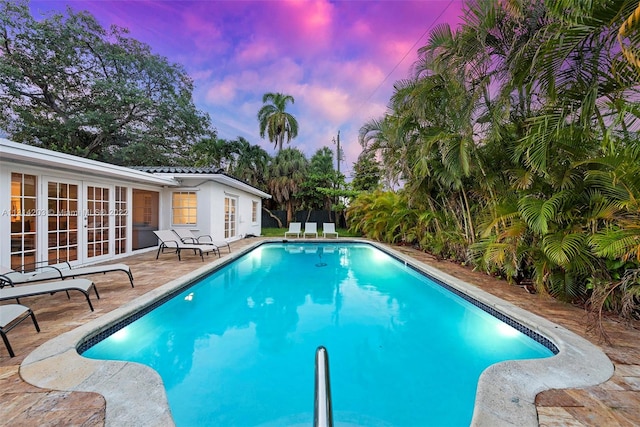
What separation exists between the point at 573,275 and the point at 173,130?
24224 millimetres

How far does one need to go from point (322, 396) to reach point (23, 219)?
295 inches

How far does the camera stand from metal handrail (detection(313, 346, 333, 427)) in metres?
1.28

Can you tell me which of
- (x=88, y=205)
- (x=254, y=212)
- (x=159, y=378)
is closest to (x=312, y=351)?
(x=159, y=378)

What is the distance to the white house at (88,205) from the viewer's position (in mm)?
5395

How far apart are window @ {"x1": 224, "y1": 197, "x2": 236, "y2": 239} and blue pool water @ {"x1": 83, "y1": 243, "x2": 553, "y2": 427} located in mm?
6218

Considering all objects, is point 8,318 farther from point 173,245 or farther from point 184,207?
point 184,207

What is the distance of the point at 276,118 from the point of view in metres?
22.7

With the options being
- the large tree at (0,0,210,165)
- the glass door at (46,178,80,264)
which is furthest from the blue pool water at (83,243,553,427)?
the large tree at (0,0,210,165)

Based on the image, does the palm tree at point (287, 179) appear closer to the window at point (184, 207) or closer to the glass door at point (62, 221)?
the window at point (184, 207)

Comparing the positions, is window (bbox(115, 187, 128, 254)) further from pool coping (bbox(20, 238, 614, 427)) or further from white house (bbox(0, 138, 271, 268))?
pool coping (bbox(20, 238, 614, 427))

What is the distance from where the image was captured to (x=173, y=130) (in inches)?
842

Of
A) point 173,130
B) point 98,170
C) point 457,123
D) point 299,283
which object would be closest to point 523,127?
point 457,123

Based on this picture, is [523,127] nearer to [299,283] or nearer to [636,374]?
[636,374]

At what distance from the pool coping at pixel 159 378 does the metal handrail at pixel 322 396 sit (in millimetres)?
1310
